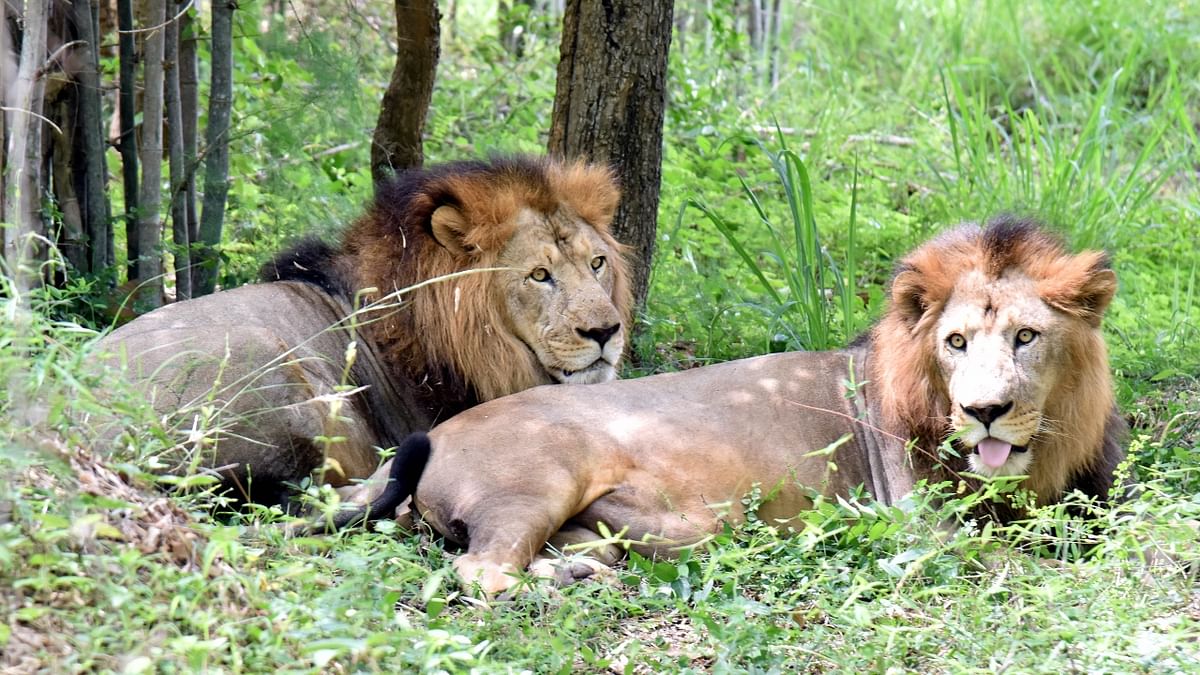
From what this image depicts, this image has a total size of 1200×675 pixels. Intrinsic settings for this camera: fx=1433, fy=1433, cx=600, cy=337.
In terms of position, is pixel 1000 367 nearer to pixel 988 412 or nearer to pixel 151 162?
pixel 988 412

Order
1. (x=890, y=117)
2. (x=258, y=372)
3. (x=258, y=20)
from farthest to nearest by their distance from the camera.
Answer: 1. (x=890, y=117)
2. (x=258, y=20)
3. (x=258, y=372)

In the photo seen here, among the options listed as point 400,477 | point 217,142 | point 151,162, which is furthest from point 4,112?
point 400,477

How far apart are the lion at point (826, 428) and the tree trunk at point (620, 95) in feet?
3.81

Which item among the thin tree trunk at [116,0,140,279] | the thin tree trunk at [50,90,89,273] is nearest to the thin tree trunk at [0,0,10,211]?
the thin tree trunk at [50,90,89,273]

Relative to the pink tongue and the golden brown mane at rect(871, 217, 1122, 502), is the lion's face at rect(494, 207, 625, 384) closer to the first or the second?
Result: the golden brown mane at rect(871, 217, 1122, 502)

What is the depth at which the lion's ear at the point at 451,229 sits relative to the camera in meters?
4.83

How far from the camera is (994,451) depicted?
13.5ft

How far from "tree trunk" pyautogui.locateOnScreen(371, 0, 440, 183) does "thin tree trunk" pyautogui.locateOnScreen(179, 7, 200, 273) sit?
0.76 m

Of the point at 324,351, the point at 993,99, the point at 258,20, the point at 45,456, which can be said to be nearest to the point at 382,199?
the point at 324,351

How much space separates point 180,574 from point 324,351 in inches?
79.4

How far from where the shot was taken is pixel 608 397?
4590mm

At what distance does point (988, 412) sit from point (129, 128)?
11.7ft

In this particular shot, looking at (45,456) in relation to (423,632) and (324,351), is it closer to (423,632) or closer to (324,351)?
(423,632)

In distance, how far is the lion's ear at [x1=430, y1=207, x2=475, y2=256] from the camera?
4.83 metres
